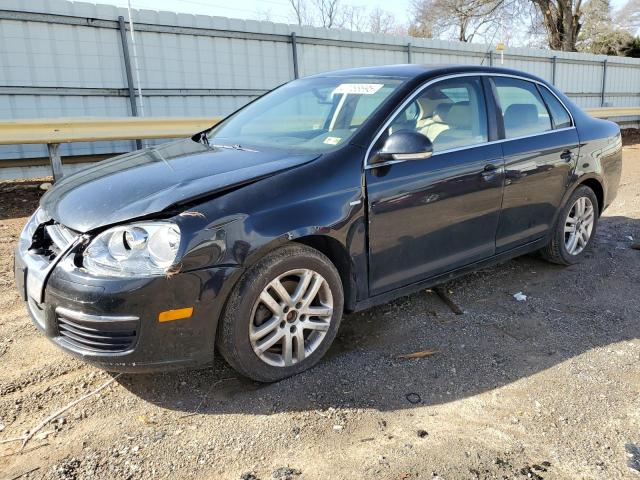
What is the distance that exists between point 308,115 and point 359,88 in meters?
0.40

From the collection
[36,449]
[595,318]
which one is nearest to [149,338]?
[36,449]

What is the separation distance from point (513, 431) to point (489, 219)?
1.67 m

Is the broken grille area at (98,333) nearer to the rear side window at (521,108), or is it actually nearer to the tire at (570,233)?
the rear side window at (521,108)

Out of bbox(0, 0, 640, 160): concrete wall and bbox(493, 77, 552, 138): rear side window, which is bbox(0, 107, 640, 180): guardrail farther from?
bbox(493, 77, 552, 138): rear side window

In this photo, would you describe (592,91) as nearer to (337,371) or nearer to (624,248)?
(624,248)

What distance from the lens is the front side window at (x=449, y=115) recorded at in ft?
11.4

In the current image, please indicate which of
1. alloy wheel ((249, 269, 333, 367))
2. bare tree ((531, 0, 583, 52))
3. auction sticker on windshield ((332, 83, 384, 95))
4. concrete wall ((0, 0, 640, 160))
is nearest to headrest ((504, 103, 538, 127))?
auction sticker on windshield ((332, 83, 384, 95))

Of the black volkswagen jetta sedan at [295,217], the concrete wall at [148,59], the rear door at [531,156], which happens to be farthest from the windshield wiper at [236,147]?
the concrete wall at [148,59]

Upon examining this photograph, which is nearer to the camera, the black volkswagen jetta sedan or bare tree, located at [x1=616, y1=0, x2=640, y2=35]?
the black volkswagen jetta sedan

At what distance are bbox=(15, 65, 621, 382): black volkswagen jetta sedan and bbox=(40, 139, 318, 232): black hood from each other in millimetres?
13

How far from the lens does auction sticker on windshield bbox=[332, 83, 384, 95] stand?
358 cm

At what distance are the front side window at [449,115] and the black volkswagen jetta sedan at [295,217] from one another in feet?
0.04

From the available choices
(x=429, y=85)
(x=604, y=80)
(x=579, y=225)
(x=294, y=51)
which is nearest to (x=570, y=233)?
(x=579, y=225)

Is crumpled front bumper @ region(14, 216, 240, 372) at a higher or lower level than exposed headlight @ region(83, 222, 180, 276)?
lower
